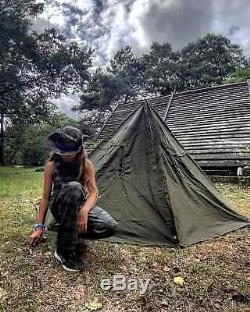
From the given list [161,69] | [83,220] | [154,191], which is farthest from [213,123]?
[161,69]

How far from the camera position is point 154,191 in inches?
201

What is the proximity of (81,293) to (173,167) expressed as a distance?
2651mm

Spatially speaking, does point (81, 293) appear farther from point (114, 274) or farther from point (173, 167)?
point (173, 167)

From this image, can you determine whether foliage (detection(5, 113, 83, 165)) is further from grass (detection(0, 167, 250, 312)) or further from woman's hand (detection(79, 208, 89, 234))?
woman's hand (detection(79, 208, 89, 234))

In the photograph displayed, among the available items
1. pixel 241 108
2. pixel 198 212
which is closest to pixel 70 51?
pixel 241 108

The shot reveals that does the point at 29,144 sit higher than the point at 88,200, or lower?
higher

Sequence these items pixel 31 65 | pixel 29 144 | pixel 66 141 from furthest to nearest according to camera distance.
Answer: pixel 29 144, pixel 31 65, pixel 66 141

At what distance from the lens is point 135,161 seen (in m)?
5.42

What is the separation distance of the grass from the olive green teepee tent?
0.90 ft

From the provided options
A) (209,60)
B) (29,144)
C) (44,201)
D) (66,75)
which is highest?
(209,60)

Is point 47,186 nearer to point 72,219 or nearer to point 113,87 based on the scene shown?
point 72,219

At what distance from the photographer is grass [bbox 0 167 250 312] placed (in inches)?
126

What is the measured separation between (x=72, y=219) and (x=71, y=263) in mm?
598

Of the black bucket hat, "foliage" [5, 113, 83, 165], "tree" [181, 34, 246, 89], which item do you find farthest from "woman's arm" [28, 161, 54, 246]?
"tree" [181, 34, 246, 89]
